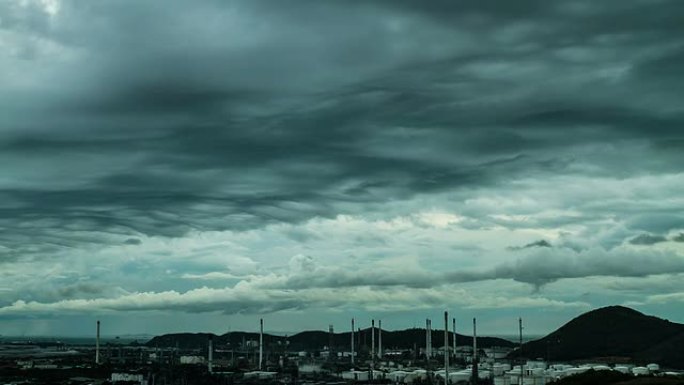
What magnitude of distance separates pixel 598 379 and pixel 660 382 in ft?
82.7

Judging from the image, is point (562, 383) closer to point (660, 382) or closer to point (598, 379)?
point (598, 379)

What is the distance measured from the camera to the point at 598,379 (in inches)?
6796

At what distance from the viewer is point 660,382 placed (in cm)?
14812

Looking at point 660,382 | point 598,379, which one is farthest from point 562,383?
point 660,382

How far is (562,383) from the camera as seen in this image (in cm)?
17650

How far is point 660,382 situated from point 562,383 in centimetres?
3070

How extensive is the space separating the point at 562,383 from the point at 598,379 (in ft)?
24.9

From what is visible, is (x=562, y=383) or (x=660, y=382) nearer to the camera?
(x=660, y=382)

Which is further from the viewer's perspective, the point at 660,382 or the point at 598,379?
the point at 598,379
